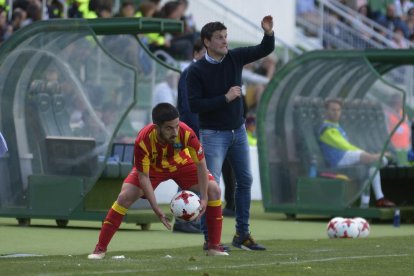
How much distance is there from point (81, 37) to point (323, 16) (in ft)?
55.0

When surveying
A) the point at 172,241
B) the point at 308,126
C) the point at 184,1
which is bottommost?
the point at 172,241

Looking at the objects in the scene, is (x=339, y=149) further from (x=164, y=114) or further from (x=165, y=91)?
(x=164, y=114)

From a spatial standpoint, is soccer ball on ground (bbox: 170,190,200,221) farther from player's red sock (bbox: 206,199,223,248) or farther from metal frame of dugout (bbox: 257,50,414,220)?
metal frame of dugout (bbox: 257,50,414,220)

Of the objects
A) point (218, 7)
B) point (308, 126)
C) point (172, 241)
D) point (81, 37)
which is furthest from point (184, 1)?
point (172, 241)

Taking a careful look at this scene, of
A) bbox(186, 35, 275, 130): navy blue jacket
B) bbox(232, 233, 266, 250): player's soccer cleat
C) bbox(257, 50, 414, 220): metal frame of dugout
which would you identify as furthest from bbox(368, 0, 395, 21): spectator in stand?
bbox(232, 233, 266, 250): player's soccer cleat

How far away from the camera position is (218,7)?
98.5ft

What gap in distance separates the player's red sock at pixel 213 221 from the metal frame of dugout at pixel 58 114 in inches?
182

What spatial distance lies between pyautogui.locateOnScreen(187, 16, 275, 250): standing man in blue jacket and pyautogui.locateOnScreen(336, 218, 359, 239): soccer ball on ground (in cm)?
264

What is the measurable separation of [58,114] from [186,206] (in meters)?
5.72

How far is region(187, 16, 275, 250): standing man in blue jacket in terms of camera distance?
1309 centimetres

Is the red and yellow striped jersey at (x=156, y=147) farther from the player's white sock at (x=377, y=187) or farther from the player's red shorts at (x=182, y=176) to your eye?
the player's white sock at (x=377, y=187)

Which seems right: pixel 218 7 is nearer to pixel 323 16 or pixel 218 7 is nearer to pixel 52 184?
pixel 323 16

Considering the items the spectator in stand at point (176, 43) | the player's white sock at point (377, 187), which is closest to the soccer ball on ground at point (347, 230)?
the player's white sock at point (377, 187)

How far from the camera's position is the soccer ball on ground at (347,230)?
15844 millimetres
